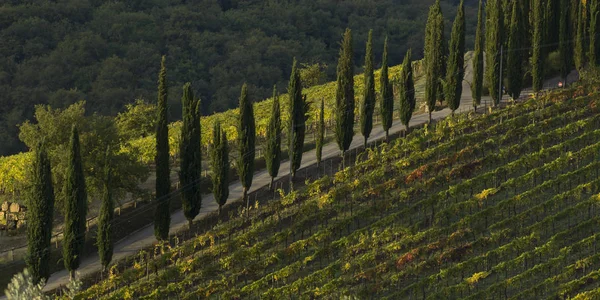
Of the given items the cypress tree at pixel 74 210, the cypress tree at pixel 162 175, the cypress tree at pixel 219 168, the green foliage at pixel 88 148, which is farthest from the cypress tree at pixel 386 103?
the cypress tree at pixel 74 210

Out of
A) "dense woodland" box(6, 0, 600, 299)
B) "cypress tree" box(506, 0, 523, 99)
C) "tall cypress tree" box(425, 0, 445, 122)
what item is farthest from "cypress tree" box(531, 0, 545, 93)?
"tall cypress tree" box(425, 0, 445, 122)

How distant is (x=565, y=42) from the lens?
241ft

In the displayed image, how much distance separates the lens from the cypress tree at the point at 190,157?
5609 cm

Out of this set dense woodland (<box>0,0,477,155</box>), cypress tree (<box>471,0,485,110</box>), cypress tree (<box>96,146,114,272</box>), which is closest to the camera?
cypress tree (<box>96,146,114,272</box>)

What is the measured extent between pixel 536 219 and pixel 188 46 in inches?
3505

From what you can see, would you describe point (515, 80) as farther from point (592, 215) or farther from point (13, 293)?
point (13, 293)

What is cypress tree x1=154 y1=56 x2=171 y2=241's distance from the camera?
5453cm

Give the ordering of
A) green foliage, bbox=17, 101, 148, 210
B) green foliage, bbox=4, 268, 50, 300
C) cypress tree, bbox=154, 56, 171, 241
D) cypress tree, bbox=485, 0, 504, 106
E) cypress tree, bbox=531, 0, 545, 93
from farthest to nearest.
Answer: cypress tree, bbox=531, 0, 545, 93
cypress tree, bbox=485, 0, 504, 106
green foliage, bbox=17, 101, 148, 210
cypress tree, bbox=154, 56, 171, 241
green foliage, bbox=4, 268, 50, 300

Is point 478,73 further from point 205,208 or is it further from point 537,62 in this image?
point 205,208

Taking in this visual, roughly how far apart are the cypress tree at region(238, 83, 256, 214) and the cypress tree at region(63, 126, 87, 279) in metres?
10.0

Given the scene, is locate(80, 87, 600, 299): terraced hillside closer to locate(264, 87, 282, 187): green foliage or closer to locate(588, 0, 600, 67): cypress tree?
locate(264, 87, 282, 187): green foliage

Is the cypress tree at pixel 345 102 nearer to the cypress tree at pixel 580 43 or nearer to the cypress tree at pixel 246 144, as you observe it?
the cypress tree at pixel 246 144

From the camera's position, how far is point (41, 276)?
50.7m

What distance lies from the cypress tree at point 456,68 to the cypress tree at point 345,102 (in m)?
7.04
